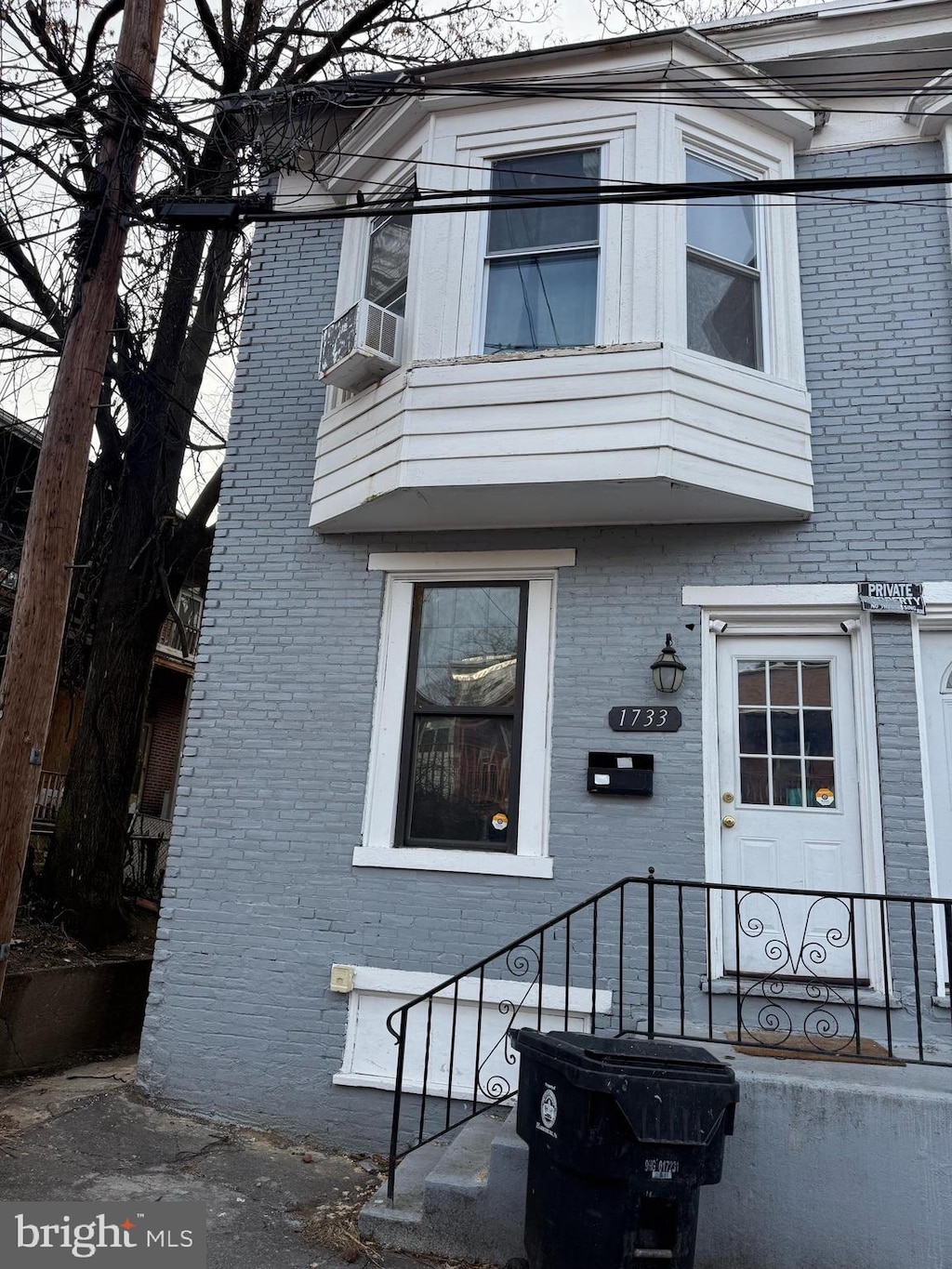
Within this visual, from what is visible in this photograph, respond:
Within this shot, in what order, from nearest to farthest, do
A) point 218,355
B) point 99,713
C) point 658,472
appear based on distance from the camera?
point 658,472
point 99,713
point 218,355

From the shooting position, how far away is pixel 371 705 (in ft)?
20.2

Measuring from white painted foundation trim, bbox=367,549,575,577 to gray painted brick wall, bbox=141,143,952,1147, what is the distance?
0.23 feet

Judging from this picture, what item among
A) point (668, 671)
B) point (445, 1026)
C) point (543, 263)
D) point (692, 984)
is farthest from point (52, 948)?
point (543, 263)

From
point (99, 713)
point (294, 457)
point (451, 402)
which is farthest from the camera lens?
point (99, 713)

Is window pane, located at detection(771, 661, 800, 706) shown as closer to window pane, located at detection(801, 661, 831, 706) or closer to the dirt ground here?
window pane, located at detection(801, 661, 831, 706)

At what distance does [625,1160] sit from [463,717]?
3083mm

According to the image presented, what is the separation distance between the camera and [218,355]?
10.2 metres

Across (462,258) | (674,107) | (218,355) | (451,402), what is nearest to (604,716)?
(451,402)

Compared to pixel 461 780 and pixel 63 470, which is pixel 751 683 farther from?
pixel 63 470

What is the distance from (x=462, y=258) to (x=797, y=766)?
3.91 meters

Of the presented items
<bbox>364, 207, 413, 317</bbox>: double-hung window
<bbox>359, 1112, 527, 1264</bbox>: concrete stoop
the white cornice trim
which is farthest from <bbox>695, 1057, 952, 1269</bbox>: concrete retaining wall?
<bbox>364, 207, 413, 317</bbox>: double-hung window

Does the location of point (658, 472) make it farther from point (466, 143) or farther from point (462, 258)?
point (466, 143)

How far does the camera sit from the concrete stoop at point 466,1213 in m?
4.04

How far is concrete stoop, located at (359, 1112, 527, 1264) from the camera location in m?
4.04
